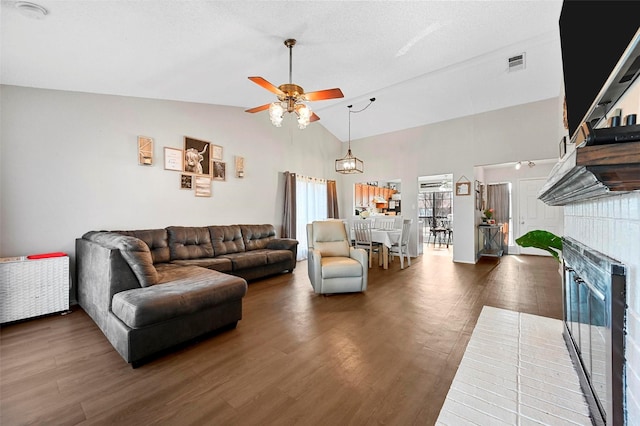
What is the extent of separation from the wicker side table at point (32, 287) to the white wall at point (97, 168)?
42 centimetres

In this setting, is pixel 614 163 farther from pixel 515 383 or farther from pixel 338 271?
pixel 338 271

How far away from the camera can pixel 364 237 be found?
17.3ft

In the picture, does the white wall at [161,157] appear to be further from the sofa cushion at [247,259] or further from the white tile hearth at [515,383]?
the white tile hearth at [515,383]

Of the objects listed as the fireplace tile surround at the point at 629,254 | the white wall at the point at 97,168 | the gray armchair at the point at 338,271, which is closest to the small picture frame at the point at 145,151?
the white wall at the point at 97,168

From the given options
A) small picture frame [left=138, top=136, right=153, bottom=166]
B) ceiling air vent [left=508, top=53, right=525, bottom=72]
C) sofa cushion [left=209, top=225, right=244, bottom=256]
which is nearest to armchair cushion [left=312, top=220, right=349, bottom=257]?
sofa cushion [left=209, top=225, right=244, bottom=256]

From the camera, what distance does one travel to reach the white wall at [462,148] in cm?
477

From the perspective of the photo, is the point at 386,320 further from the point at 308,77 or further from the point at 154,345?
the point at 308,77

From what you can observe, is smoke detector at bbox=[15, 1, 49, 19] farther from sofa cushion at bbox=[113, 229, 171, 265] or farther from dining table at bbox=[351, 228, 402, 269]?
dining table at bbox=[351, 228, 402, 269]

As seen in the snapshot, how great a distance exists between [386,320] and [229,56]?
3381 mm

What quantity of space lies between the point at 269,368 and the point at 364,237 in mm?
3735

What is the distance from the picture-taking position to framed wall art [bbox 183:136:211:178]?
4168mm

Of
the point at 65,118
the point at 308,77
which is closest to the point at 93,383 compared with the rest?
the point at 65,118

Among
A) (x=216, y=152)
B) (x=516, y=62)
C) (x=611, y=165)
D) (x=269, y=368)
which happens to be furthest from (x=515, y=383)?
(x=216, y=152)

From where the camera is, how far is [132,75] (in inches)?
118
